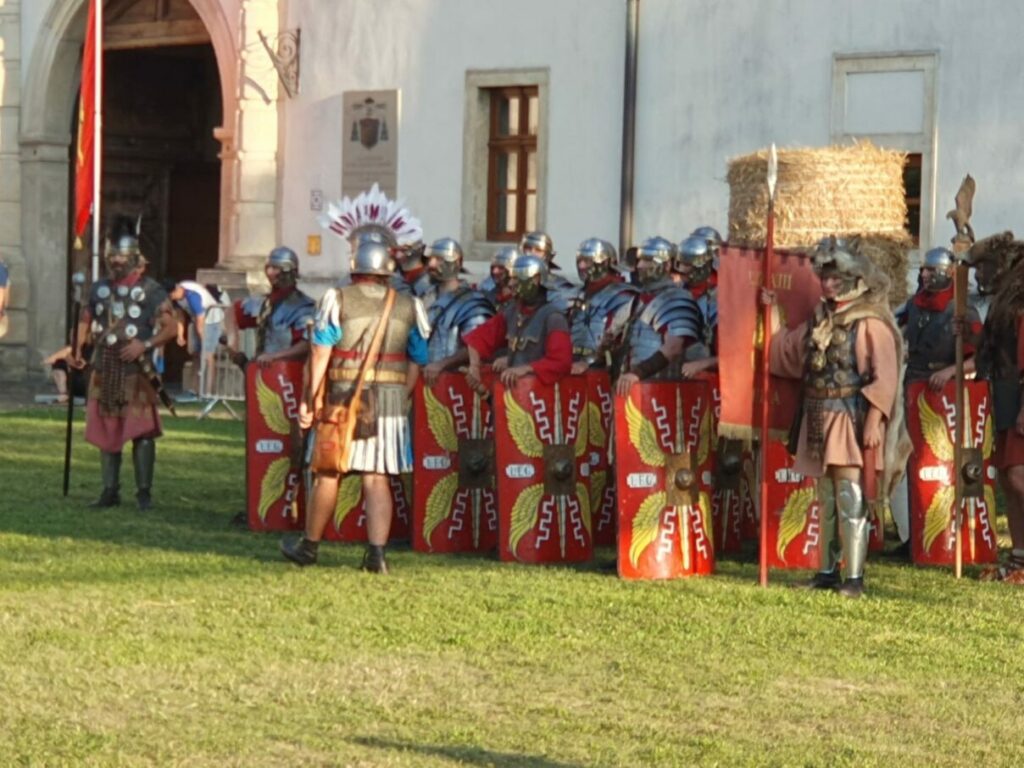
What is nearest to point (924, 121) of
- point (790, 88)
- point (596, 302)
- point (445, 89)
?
point (790, 88)

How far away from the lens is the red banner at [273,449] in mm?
13844

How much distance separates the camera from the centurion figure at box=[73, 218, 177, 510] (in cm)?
1461

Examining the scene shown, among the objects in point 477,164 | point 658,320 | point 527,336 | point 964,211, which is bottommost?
point 527,336

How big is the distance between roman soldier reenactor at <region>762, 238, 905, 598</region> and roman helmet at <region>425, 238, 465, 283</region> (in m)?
3.31

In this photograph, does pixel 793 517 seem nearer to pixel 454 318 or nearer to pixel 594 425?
pixel 594 425

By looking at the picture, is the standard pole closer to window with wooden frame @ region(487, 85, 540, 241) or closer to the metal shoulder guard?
the metal shoulder guard

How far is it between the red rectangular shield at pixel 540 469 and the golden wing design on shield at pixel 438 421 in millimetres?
594

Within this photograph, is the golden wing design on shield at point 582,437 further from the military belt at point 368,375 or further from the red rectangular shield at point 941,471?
the red rectangular shield at point 941,471

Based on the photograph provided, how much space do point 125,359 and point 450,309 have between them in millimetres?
2042

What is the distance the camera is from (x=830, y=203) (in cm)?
1288

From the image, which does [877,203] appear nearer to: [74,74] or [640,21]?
[640,21]

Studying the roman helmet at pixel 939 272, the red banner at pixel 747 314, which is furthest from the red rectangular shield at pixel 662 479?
the roman helmet at pixel 939 272

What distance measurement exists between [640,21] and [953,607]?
12122 mm

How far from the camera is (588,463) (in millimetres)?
12633
